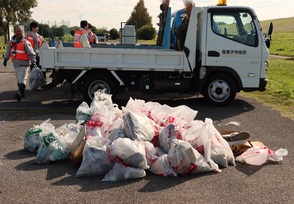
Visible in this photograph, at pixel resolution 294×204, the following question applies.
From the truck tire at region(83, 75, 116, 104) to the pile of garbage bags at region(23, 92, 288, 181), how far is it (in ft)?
9.89

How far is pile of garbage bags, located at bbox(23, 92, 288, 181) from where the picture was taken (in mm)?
4613

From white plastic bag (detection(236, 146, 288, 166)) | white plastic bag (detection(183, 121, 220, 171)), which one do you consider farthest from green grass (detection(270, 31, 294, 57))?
white plastic bag (detection(183, 121, 220, 171))

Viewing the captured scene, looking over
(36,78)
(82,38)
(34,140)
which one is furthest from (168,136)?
(36,78)

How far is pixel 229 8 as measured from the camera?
8.82m

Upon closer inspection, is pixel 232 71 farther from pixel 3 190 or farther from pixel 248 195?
pixel 3 190

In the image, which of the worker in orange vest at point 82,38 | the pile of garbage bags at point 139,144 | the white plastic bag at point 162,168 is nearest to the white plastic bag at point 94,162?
the pile of garbage bags at point 139,144

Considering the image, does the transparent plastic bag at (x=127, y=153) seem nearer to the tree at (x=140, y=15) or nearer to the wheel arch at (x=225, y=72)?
the wheel arch at (x=225, y=72)

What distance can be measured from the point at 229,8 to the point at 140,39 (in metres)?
32.2

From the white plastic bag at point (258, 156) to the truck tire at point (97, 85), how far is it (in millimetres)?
4366

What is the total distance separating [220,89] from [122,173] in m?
5.10

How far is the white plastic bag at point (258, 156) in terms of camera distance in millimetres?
5133

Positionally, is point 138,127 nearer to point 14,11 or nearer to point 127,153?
point 127,153

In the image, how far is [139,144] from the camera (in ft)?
15.7

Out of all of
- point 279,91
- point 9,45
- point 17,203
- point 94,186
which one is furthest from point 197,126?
point 279,91
